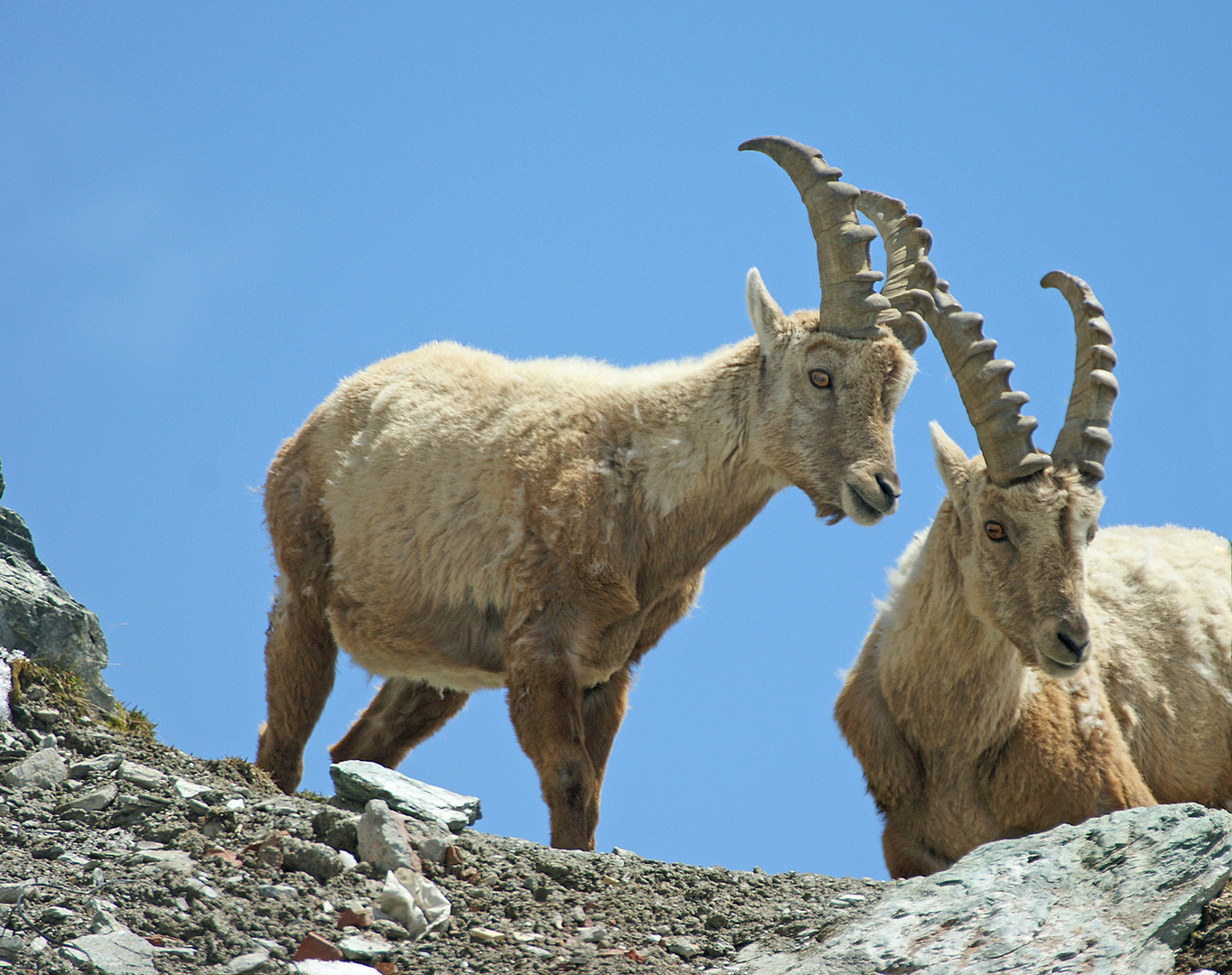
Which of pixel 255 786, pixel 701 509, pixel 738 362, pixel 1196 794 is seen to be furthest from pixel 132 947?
pixel 1196 794

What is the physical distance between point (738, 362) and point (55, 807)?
4.87 m

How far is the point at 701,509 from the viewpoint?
8.25m

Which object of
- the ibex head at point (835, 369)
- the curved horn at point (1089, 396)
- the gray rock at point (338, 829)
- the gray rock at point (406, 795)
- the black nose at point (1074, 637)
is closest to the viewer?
the gray rock at point (338, 829)

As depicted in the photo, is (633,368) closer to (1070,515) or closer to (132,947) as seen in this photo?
(1070,515)

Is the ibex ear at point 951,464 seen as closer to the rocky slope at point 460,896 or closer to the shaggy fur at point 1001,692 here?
the shaggy fur at point 1001,692

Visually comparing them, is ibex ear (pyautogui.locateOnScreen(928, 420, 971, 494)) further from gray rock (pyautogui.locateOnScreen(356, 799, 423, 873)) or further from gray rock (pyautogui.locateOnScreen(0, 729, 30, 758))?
gray rock (pyautogui.locateOnScreen(0, 729, 30, 758))

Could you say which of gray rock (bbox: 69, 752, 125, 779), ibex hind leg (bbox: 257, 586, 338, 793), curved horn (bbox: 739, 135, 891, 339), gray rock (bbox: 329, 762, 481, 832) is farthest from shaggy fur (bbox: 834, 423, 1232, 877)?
gray rock (bbox: 69, 752, 125, 779)

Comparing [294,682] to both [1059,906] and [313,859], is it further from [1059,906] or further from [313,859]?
[1059,906]

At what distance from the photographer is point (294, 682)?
949cm

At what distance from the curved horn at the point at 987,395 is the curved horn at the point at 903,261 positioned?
13 cm

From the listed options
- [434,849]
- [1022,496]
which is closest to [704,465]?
[1022,496]

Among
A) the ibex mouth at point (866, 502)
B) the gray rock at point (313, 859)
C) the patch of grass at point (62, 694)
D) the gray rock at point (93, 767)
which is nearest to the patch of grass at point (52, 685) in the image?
the patch of grass at point (62, 694)

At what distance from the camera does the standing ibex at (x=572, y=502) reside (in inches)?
312

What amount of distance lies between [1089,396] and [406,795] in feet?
16.6
